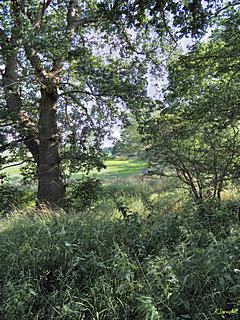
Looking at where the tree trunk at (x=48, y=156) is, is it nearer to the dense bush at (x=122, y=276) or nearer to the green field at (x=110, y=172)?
the green field at (x=110, y=172)

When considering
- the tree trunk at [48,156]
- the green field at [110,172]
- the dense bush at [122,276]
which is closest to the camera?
the dense bush at [122,276]

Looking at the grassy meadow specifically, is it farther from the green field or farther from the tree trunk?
the green field

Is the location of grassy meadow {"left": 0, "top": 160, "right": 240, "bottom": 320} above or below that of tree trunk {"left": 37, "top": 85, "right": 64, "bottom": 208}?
below

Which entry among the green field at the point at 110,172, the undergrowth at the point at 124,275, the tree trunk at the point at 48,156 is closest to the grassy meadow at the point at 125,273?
the undergrowth at the point at 124,275

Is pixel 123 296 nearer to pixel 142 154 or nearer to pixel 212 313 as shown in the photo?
pixel 212 313

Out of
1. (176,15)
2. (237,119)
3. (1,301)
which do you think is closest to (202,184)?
(237,119)

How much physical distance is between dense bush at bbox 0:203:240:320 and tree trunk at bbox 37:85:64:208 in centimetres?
307

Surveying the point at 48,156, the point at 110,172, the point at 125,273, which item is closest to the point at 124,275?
the point at 125,273

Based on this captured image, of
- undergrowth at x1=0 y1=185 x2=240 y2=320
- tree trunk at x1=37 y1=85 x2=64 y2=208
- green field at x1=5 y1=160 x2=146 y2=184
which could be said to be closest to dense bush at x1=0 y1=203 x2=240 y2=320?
undergrowth at x1=0 y1=185 x2=240 y2=320

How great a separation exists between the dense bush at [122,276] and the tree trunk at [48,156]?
3.07 metres

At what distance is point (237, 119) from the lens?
182 inches

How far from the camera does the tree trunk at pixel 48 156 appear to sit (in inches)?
243

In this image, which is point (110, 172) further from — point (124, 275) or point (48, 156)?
point (124, 275)

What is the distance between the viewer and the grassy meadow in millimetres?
1915
